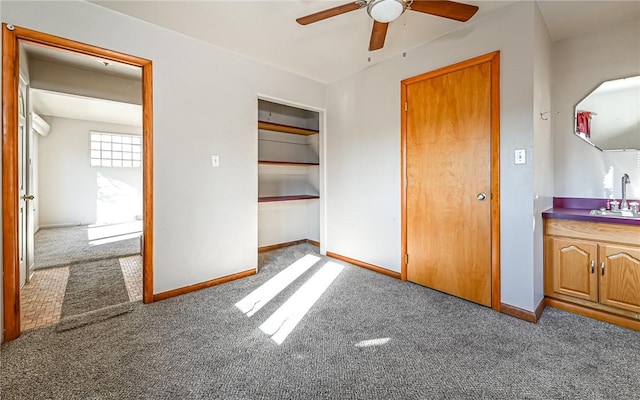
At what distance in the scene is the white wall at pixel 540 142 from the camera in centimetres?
209

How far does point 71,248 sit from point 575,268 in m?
6.17

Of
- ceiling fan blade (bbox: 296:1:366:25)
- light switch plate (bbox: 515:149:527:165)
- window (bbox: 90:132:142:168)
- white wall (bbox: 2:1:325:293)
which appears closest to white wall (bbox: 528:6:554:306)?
light switch plate (bbox: 515:149:527:165)

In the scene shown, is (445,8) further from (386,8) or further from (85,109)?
(85,109)

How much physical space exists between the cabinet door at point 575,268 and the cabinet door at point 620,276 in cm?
5

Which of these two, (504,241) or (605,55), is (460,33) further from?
(504,241)

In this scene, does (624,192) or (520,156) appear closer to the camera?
(520,156)

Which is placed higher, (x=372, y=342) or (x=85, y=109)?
(x=85, y=109)

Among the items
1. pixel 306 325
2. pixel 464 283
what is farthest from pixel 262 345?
pixel 464 283

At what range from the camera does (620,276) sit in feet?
6.54

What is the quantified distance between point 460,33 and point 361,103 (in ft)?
4.00

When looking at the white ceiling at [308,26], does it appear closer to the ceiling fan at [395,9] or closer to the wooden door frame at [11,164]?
the ceiling fan at [395,9]

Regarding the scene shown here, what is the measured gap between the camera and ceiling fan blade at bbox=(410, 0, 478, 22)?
5.46ft

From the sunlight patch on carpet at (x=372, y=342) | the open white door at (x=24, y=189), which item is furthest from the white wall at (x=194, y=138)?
the sunlight patch on carpet at (x=372, y=342)

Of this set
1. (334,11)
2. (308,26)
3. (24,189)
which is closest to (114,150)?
(24,189)
